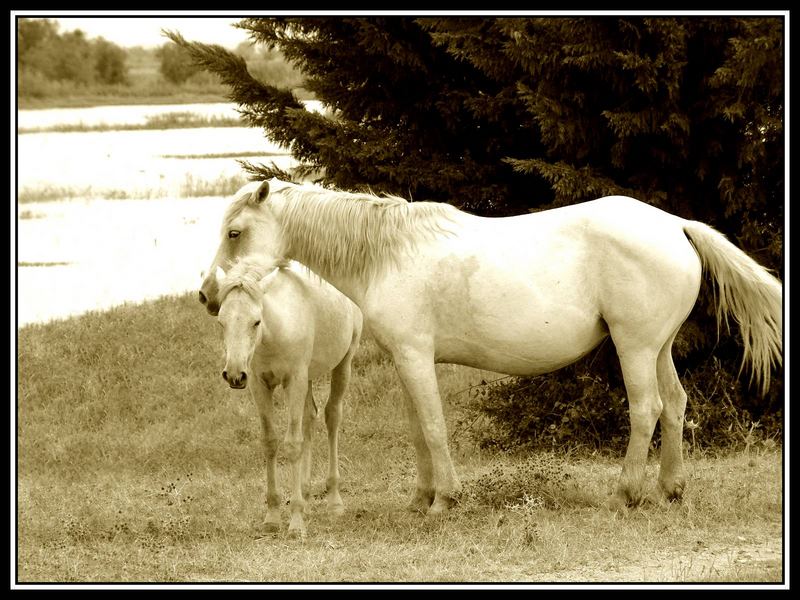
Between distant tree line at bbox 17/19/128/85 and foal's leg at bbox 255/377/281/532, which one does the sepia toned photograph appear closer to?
foal's leg at bbox 255/377/281/532

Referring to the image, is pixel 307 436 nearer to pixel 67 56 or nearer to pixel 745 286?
pixel 745 286

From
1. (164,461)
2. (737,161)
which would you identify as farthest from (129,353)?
(737,161)

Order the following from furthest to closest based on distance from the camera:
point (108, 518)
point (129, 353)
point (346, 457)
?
point (129, 353), point (346, 457), point (108, 518)

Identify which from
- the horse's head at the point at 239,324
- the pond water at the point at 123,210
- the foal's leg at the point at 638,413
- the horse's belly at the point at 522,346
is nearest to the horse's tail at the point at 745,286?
the foal's leg at the point at 638,413

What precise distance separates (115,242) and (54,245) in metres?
0.89

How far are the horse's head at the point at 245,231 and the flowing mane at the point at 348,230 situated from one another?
0.14 m

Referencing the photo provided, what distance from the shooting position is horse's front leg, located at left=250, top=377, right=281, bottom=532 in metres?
7.62

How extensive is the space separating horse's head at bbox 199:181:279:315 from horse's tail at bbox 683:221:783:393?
9.72ft

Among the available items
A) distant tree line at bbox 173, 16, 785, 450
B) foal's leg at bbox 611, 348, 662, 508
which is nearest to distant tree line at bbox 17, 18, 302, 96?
distant tree line at bbox 173, 16, 785, 450

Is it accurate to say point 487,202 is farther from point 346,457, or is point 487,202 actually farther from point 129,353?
point 129,353

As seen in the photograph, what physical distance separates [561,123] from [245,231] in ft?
11.1

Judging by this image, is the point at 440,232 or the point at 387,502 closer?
the point at 440,232

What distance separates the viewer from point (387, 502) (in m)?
8.51

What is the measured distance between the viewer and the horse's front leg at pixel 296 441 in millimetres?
7469
